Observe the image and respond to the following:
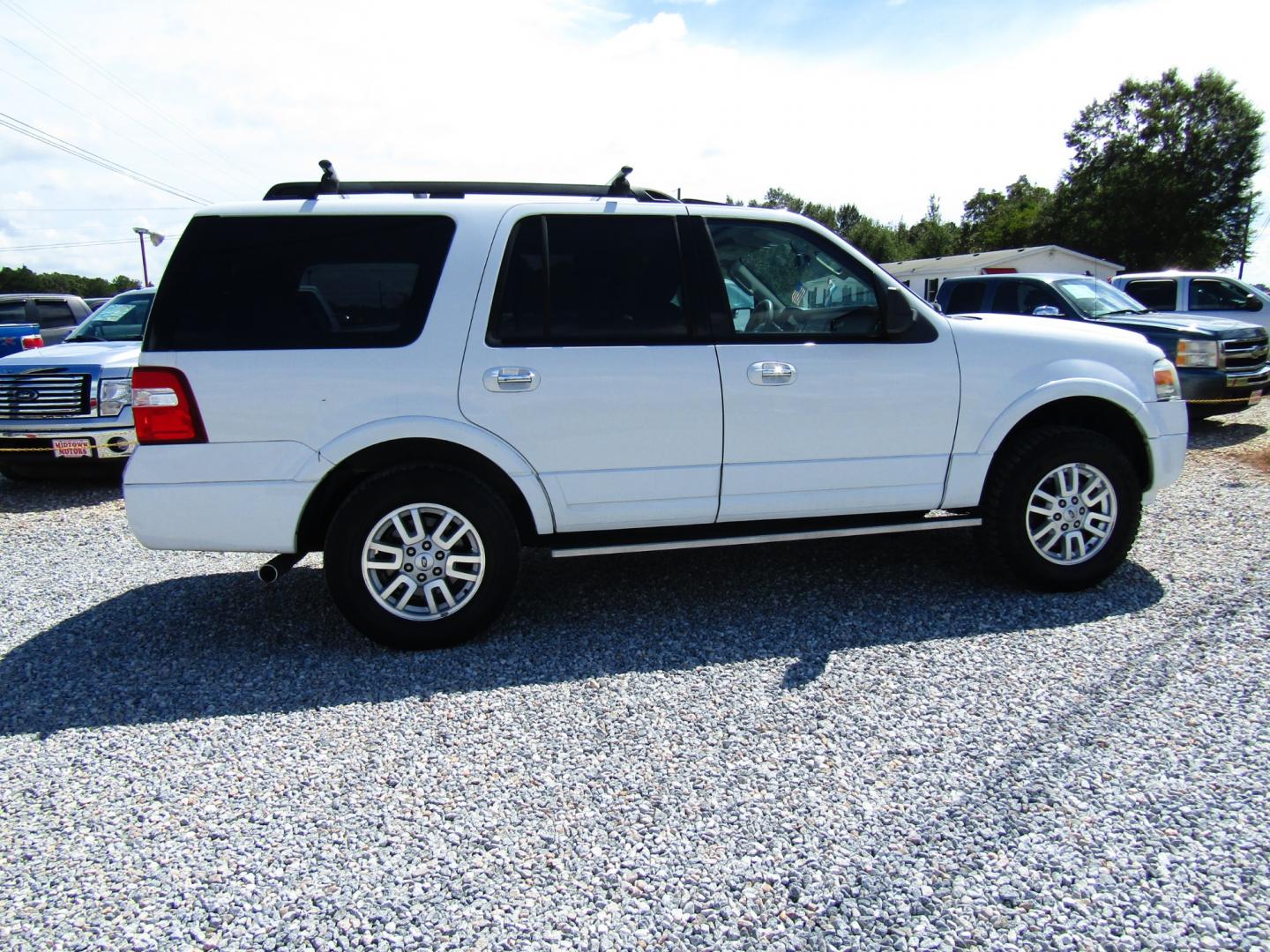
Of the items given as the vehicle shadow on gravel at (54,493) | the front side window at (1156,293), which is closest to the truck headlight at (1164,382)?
the vehicle shadow on gravel at (54,493)

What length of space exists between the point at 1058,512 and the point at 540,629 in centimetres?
281

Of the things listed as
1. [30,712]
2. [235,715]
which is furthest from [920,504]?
[30,712]

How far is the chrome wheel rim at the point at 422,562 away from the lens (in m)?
4.01

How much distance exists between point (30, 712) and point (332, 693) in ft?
4.01

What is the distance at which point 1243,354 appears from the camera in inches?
390

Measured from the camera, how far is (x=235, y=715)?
3.58m

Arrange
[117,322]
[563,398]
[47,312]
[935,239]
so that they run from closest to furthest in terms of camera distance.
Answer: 1. [563,398]
2. [117,322]
3. [47,312]
4. [935,239]

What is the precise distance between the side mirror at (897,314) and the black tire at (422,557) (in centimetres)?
212

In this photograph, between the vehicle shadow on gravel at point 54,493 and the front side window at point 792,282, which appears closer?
the front side window at point 792,282

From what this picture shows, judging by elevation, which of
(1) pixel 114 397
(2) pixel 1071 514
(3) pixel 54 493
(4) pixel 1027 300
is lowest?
(3) pixel 54 493

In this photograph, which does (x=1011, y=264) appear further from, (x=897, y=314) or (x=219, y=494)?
(x=219, y=494)

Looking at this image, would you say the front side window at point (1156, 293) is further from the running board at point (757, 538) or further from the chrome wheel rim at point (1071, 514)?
the running board at point (757, 538)

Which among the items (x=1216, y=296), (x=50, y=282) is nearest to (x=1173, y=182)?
(x=1216, y=296)

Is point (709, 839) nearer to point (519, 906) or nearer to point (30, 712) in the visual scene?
point (519, 906)
